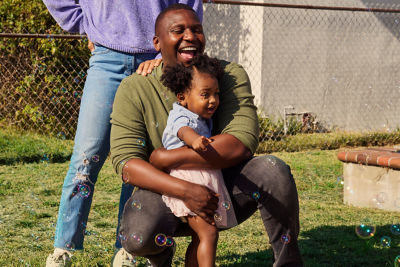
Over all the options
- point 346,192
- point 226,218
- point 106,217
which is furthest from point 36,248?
point 346,192

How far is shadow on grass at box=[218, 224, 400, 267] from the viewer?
341 cm

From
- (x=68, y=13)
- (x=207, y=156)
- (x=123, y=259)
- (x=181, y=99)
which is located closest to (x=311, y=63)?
(x=68, y=13)

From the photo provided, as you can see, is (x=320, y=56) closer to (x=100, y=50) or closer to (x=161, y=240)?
(x=100, y=50)

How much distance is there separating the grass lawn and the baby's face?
1253 millimetres

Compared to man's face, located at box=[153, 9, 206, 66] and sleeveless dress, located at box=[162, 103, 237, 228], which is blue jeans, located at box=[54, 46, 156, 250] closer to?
man's face, located at box=[153, 9, 206, 66]

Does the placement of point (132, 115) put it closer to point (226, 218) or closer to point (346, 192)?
point (226, 218)

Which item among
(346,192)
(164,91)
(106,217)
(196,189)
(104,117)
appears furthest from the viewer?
(346,192)

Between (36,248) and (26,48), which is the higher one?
(26,48)

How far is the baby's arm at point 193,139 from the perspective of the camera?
221 cm

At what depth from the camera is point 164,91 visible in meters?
2.64

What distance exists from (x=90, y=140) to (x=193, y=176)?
0.73m

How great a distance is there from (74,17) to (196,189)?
4.53ft

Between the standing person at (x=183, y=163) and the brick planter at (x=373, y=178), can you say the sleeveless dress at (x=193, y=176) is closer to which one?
the standing person at (x=183, y=163)

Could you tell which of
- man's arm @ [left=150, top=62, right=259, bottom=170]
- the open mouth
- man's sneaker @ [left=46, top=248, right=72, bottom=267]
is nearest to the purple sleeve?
the open mouth
